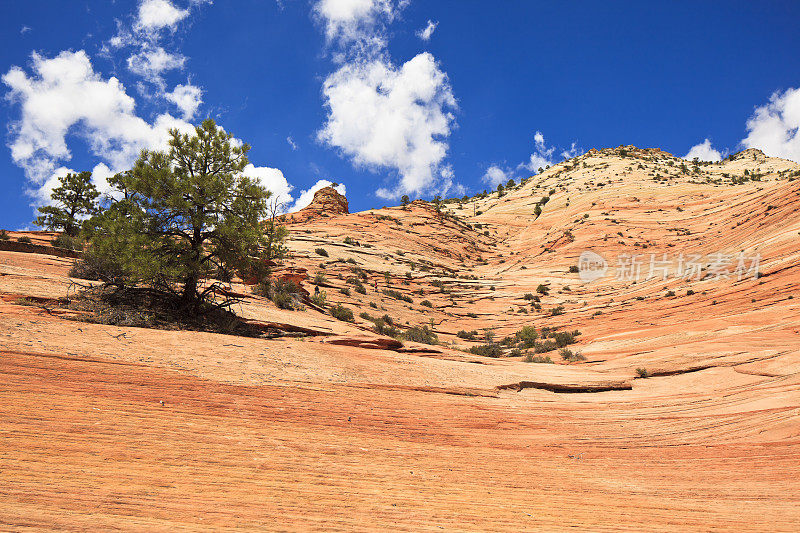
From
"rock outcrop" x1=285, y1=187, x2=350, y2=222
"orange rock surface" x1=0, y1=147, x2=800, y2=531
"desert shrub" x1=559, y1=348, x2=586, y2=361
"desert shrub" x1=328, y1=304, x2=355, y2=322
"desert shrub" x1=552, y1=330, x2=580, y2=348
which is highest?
"rock outcrop" x1=285, y1=187, x2=350, y2=222

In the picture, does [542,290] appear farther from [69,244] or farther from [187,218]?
[69,244]

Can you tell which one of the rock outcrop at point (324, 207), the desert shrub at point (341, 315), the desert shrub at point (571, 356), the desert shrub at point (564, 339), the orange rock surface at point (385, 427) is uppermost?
the rock outcrop at point (324, 207)

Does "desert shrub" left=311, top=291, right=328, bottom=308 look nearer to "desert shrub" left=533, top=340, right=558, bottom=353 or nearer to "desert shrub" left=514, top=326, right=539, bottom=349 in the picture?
"desert shrub" left=514, top=326, right=539, bottom=349

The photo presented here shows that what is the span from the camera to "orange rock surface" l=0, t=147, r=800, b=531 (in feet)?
14.1

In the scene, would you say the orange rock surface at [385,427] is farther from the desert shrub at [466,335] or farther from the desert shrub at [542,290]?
the desert shrub at [542,290]

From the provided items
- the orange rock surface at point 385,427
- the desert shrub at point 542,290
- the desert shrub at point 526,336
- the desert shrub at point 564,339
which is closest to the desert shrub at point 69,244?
the orange rock surface at point 385,427

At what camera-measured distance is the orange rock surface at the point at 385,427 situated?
4301 millimetres

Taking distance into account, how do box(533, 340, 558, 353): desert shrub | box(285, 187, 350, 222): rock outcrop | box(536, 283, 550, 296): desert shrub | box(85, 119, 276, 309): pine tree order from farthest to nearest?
box(285, 187, 350, 222): rock outcrop → box(536, 283, 550, 296): desert shrub → box(533, 340, 558, 353): desert shrub → box(85, 119, 276, 309): pine tree

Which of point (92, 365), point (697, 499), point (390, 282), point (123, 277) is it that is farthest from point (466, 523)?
point (390, 282)

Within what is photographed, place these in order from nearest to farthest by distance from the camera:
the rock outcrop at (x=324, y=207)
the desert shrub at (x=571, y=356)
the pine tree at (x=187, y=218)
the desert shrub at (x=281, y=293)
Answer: the pine tree at (x=187, y=218), the desert shrub at (x=571, y=356), the desert shrub at (x=281, y=293), the rock outcrop at (x=324, y=207)

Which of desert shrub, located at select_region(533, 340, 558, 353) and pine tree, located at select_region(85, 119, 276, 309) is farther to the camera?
desert shrub, located at select_region(533, 340, 558, 353)

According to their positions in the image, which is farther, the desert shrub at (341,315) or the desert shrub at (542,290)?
the desert shrub at (542,290)

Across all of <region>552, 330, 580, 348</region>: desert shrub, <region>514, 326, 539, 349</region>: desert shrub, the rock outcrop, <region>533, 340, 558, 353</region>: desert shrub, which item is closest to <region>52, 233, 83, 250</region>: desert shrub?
<region>514, 326, 539, 349</region>: desert shrub

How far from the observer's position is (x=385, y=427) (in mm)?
7562
